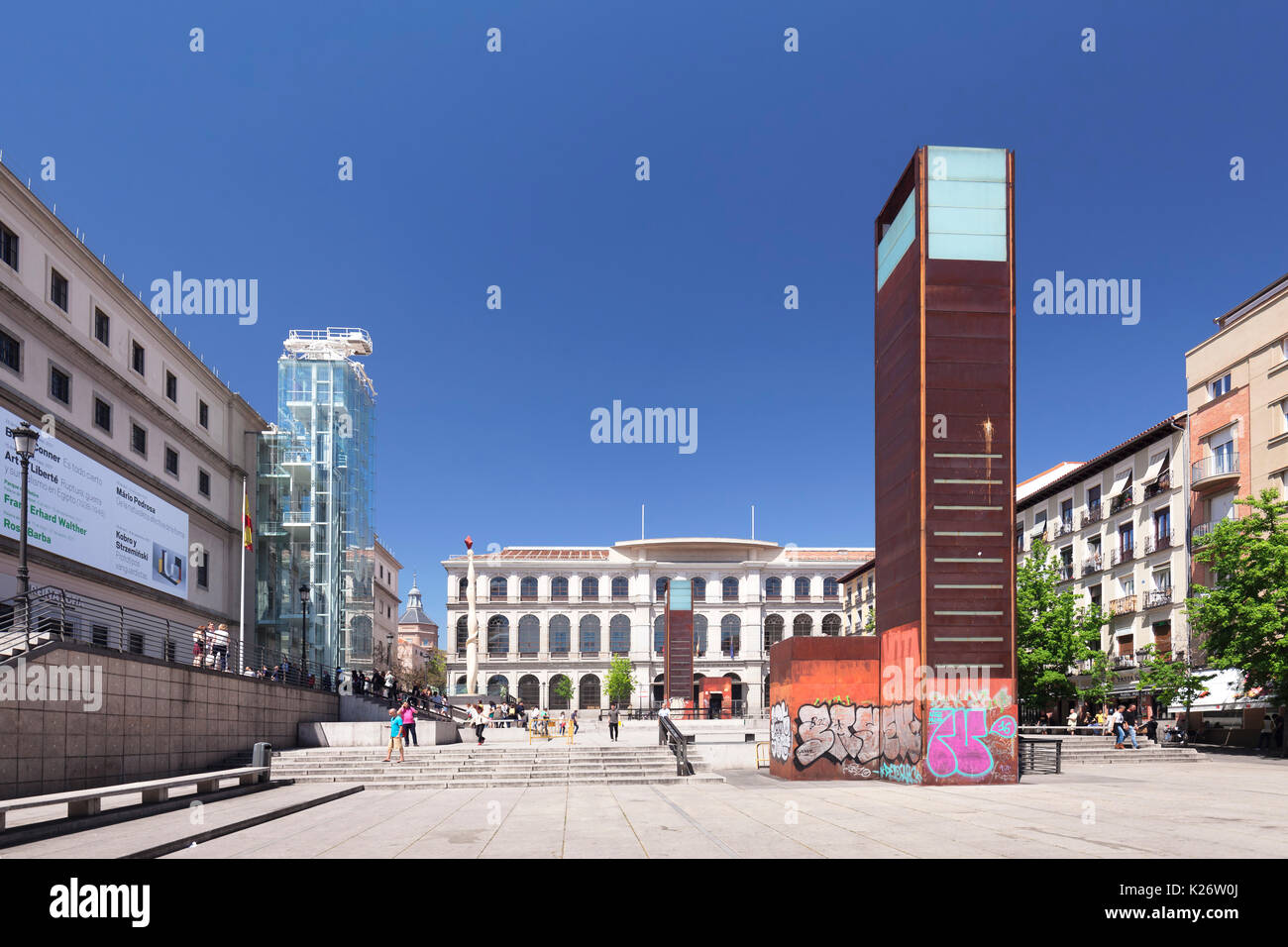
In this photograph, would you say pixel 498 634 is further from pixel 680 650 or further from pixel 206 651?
pixel 206 651

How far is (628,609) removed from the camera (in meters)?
109

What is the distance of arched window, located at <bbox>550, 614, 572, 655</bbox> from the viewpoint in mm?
108312

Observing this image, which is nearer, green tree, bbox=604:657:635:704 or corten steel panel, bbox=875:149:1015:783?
corten steel panel, bbox=875:149:1015:783

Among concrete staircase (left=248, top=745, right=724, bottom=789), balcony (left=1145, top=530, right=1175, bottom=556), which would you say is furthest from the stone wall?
balcony (left=1145, top=530, right=1175, bottom=556)

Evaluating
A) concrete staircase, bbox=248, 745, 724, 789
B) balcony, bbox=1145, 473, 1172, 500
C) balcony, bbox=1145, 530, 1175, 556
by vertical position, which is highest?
balcony, bbox=1145, 473, 1172, 500

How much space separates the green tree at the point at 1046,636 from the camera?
45.8 meters

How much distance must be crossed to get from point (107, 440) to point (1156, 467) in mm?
45454

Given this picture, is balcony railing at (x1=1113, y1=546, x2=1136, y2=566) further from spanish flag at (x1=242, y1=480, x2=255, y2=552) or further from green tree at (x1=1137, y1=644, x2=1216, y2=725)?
spanish flag at (x1=242, y1=480, x2=255, y2=552)

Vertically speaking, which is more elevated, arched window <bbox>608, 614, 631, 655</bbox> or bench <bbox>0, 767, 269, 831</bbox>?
bench <bbox>0, 767, 269, 831</bbox>

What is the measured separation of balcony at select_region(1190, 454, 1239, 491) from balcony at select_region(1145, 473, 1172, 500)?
1938 mm
